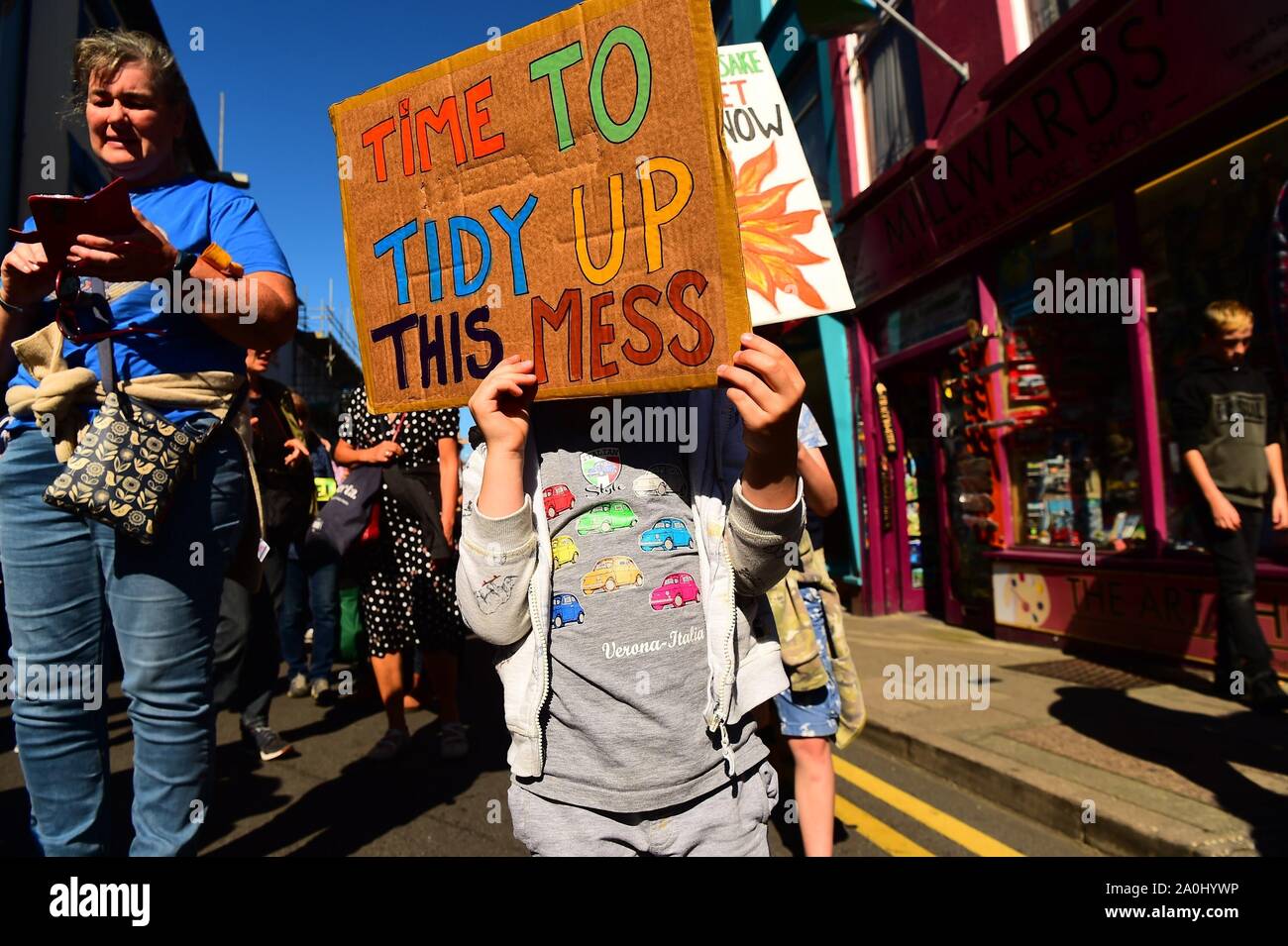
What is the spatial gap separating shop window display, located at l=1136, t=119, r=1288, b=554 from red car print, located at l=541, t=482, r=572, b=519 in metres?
4.53

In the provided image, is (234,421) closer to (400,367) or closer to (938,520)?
(400,367)

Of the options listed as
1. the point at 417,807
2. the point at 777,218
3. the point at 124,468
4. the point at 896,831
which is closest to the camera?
the point at 124,468

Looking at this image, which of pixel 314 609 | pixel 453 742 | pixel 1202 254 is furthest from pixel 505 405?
pixel 1202 254

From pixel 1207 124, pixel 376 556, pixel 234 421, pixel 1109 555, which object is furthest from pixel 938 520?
pixel 234 421

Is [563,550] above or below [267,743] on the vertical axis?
above

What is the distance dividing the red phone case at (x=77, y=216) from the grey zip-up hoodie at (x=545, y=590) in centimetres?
93

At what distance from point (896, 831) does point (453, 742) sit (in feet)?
7.00

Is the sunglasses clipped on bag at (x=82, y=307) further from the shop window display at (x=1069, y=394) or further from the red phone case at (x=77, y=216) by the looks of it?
the shop window display at (x=1069, y=394)

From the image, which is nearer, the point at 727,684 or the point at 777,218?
the point at 727,684

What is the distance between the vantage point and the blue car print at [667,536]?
5.06 ft

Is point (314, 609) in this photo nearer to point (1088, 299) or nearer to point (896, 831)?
point (896, 831)

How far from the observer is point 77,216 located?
1726 mm
